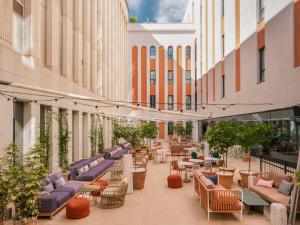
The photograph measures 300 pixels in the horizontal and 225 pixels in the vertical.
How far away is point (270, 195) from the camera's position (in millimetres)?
9445

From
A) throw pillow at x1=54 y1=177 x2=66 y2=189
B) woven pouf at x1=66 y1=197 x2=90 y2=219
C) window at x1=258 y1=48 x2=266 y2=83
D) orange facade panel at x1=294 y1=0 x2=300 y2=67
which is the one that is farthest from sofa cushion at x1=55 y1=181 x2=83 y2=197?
window at x1=258 y1=48 x2=266 y2=83

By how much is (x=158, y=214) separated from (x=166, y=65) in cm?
3451

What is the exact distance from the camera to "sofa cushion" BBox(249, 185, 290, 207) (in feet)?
29.2

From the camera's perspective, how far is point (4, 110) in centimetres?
959

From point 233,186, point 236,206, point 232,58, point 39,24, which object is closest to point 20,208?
point 236,206

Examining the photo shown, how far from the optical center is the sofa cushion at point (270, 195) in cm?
889

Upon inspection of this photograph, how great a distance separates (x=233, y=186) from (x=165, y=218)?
5.32 metres

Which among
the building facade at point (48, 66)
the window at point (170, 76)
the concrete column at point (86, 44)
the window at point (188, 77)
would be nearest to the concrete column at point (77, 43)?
the building facade at point (48, 66)

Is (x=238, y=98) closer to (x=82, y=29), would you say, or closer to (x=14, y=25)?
(x=82, y=29)

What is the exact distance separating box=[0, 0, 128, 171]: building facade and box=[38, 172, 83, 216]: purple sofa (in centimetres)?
239

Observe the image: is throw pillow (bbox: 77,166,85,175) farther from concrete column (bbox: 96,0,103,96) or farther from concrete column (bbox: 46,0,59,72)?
concrete column (bbox: 96,0,103,96)

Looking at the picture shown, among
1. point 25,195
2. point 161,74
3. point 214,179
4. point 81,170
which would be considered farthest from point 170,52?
point 25,195

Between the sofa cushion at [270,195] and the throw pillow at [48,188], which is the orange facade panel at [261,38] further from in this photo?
the throw pillow at [48,188]

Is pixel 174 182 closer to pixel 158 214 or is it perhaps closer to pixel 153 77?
pixel 158 214
